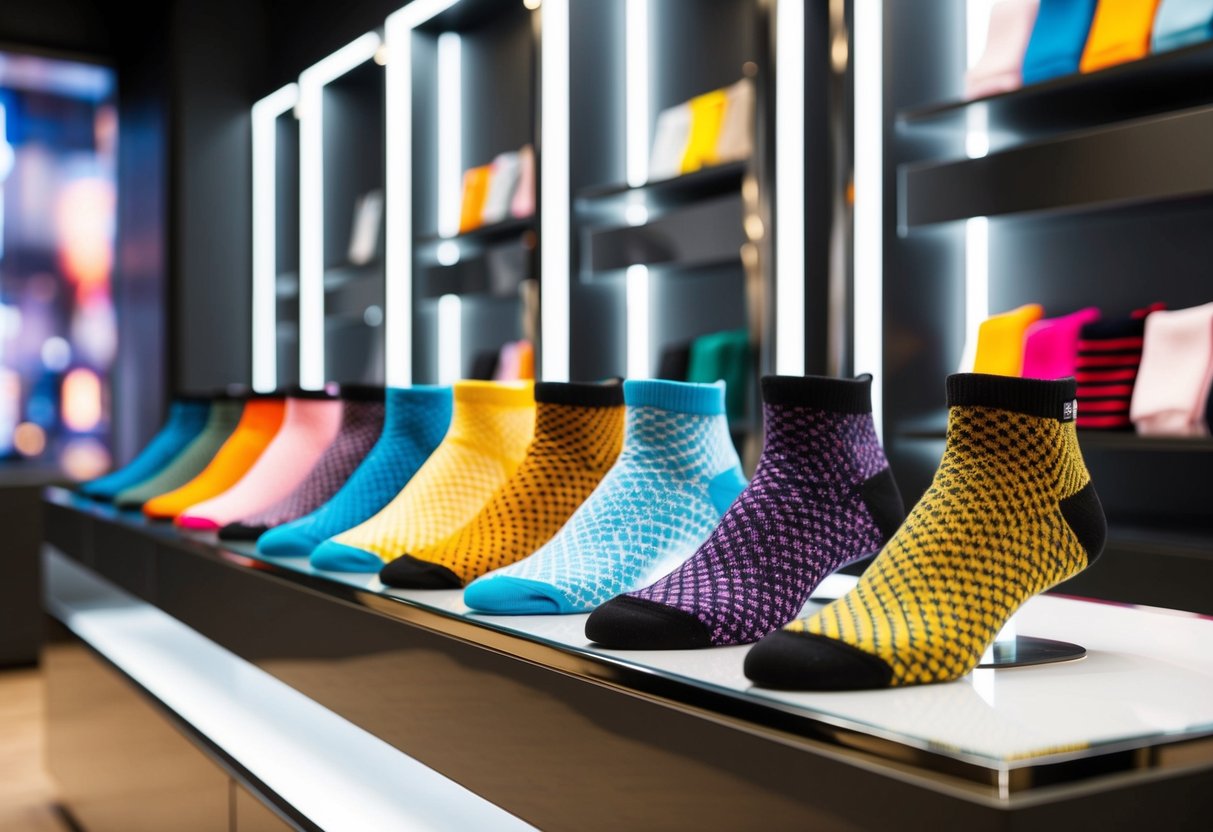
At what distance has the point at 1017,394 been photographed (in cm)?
65

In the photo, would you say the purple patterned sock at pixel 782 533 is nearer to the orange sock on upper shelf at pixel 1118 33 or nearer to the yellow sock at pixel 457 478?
the yellow sock at pixel 457 478

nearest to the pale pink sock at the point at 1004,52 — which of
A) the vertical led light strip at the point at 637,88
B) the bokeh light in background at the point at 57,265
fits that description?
the vertical led light strip at the point at 637,88

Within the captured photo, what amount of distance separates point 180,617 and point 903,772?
1.11 metres

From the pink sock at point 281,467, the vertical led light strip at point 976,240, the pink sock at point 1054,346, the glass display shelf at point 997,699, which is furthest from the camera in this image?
the vertical led light strip at point 976,240

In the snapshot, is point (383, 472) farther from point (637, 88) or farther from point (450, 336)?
point (450, 336)

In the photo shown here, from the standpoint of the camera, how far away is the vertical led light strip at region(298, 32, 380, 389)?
193 inches

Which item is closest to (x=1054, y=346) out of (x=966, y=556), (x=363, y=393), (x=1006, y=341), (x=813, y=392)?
(x=1006, y=341)

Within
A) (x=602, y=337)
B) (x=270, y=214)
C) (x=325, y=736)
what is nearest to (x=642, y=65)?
(x=602, y=337)

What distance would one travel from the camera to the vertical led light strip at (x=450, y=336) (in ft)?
14.6

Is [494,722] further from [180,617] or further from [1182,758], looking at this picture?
[180,617]

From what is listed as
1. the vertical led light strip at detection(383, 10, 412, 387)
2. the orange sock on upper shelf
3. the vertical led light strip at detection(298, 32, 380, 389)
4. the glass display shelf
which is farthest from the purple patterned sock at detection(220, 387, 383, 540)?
the vertical led light strip at detection(298, 32, 380, 389)

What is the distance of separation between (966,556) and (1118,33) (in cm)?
188

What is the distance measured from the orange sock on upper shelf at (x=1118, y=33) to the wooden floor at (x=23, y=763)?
2.66 meters

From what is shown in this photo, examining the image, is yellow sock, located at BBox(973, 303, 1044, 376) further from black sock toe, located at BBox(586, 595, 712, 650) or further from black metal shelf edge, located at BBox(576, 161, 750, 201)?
black sock toe, located at BBox(586, 595, 712, 650)
